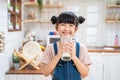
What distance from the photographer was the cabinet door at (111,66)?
3002 millimetres

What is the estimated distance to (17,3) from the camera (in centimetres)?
298

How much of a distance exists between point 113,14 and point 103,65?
103 centimetres

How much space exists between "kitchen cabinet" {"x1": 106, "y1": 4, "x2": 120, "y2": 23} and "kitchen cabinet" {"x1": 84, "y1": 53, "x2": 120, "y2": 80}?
0.69 metres

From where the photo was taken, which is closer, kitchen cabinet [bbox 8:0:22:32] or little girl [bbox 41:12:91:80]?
little girl [bbox 41:12:91:80]

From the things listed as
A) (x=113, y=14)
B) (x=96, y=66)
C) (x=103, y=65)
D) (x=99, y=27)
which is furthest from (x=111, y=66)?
(x=113, y=14)

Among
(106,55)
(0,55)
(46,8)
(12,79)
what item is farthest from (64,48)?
(46,8)

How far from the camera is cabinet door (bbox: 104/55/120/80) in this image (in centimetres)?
300

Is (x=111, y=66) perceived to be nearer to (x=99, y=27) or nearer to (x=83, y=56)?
(x=99, y=27)

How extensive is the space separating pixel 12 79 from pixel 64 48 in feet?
4.41

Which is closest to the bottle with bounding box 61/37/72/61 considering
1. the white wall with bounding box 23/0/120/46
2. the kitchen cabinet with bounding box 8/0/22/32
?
the kitchen cabinet with bounding box 8/0/22/32

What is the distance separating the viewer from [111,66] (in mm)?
3014

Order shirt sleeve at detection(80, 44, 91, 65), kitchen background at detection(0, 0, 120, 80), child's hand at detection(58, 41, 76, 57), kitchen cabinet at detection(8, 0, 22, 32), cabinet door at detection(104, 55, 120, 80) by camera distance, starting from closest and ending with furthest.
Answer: child's hand at detection(58, 41, 76, 57)
shirt sleeve at detection(80, 44, 91, 65)
kitchen cabinet at detection(8, 0, 22, 32)
cabinet door at detection(104, 55, 120, 80)
kitchen background at detection(0, 0, 120, 80)

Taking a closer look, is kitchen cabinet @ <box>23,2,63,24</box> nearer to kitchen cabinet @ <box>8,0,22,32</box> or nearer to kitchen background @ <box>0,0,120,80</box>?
kitchen background @ <box>0,0,120,80</box>

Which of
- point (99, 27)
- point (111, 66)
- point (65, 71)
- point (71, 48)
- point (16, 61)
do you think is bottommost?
point (111, 66)
